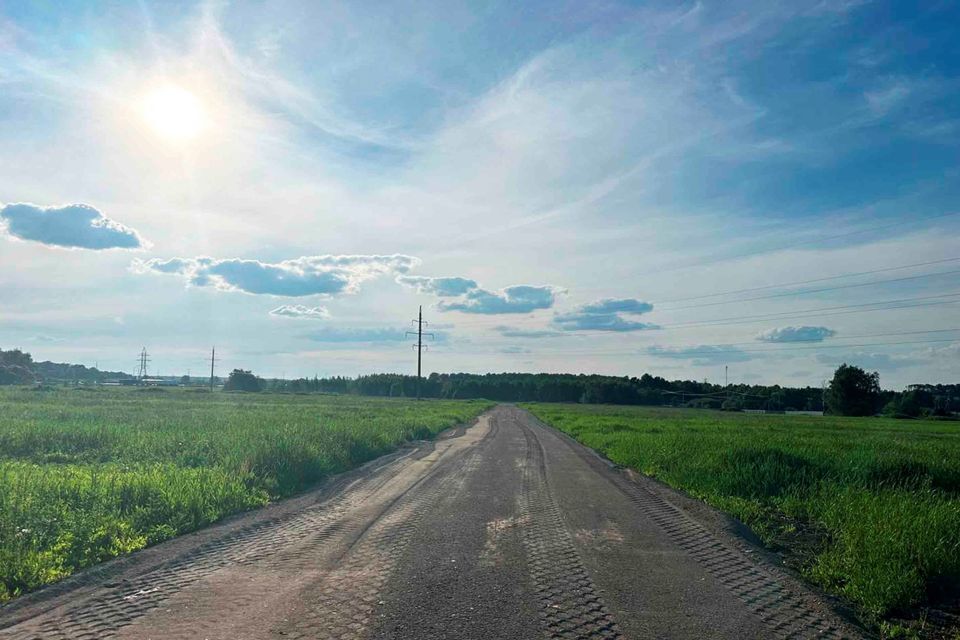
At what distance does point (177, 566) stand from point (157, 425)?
75.2ft

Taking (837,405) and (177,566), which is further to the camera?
(837,405)

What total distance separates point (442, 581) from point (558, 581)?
125cm

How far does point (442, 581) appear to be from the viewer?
7.07 m

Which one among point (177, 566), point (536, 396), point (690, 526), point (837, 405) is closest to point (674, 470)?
point (690, 526)

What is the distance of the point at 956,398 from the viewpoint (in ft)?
365

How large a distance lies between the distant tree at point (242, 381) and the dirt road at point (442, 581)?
133 m

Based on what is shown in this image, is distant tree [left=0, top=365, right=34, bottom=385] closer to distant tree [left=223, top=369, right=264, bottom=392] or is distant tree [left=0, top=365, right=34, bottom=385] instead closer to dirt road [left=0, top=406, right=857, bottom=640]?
distant tree [left=223, top=369, right=264, bottom=392]

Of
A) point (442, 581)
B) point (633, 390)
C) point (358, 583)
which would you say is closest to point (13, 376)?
point (633, 390)

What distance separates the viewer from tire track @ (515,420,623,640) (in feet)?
18.8

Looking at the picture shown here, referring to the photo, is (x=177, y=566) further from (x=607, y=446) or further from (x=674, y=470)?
(x=607, y=446)

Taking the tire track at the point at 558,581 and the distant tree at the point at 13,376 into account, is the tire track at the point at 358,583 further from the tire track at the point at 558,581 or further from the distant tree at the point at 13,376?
the distant tree at the point at 13,376

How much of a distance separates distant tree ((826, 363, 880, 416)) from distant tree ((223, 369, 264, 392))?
357 feet

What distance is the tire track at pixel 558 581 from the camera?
5.74 metres

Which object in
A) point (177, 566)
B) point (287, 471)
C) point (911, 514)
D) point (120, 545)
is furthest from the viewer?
point (287, 471)
